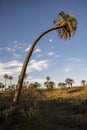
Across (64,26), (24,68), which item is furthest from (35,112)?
(64,26)

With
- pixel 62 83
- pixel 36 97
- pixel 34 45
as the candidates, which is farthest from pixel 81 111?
pixel 62 83

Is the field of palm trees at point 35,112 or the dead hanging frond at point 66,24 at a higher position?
the dead hanging frond at point 66,24

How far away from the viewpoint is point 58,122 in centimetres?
2038

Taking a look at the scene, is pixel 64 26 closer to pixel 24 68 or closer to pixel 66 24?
pixel 66 24

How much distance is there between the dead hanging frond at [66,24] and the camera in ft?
99.0

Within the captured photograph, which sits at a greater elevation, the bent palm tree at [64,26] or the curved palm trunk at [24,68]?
the bent palm tree at [64,26]

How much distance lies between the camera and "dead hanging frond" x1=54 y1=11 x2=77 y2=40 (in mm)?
30172

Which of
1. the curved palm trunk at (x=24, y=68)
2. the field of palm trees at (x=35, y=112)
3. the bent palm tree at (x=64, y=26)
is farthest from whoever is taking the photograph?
the bent palm tree at (x=64, y=26)

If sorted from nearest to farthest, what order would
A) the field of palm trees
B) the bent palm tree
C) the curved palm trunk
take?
the field of palm trees, the curved palm trunk, the bent palm tree

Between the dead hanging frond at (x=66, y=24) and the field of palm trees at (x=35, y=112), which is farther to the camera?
the dead hanging frond at (x=66, y=24)

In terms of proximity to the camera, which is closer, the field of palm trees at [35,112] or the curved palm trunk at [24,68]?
the field of palm trees at [35,112]

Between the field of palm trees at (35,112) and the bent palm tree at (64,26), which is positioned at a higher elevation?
the bent palm tree at (64,26)

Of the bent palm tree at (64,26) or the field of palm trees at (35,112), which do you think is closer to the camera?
the field of palm trees at (35,112)

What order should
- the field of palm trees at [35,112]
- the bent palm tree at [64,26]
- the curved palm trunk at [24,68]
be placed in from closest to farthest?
1. the field of palm trees at [35,112]
2. the curved palm trunk at [24,68]
3. the bent palm tree at [64,26]
